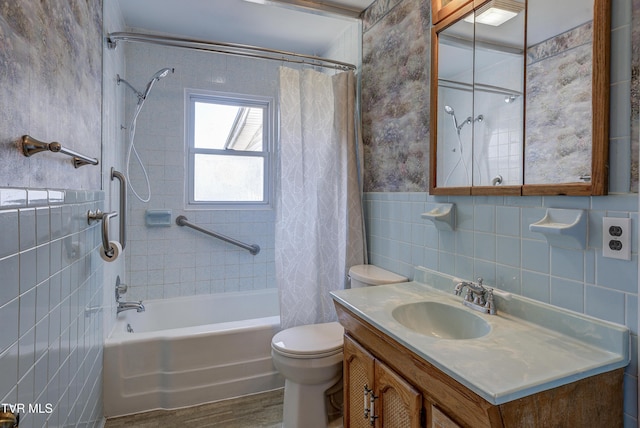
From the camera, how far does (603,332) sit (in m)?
0.98

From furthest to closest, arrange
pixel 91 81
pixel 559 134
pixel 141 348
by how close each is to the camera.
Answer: pixel 141 348 → pixel 91 81 → pixel 559 134

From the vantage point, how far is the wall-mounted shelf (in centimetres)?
156

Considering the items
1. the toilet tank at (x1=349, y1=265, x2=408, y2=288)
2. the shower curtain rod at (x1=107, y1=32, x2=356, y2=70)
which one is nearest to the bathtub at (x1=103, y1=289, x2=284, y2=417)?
the toilet tank at (x1=349, y1=265, x2=408, y2=288)

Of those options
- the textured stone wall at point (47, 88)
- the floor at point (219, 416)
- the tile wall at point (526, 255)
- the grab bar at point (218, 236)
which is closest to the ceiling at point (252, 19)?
the textured stone wall at point (47, 88)

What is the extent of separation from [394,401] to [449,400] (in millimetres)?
314

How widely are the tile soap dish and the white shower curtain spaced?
1227mm

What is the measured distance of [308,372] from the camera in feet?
5.55

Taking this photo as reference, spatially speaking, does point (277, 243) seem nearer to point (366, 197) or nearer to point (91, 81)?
point (366, 197)

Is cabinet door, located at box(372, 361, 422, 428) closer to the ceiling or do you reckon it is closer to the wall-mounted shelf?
the wall-mounted shelf

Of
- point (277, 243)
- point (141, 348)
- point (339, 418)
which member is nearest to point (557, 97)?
point (277, 243)

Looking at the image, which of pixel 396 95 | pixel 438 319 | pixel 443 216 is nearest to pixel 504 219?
pixel 443 216

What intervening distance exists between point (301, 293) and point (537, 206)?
4.65 feet

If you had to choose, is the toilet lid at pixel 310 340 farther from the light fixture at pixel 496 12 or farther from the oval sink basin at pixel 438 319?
the light fixture at pixel 496 12

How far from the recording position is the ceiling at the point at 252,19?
2.29m
